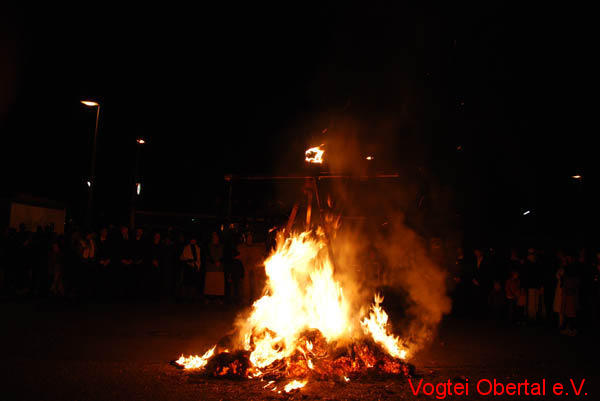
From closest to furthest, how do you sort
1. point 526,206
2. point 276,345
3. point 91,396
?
1. point 91,396
2. point 276,345
3. point 526,206

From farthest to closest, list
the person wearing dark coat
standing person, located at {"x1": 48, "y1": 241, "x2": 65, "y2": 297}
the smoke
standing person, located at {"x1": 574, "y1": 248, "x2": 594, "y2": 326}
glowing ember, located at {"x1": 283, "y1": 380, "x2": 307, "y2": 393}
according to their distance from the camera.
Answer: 1. standing person, located at {"x1": 48, "y1": 241, "x2": 65, "y2": 297}
2. the person wearing dark coat
3. the smoke
4. standing person, located at {"x1": 574, "y1": 248, "x2": 594, "y2": 326}
5. glowing ember, located at {"x1": 283, "y1": 380, "x2": 307, "y2": 393}

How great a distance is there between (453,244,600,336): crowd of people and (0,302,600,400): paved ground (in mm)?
940

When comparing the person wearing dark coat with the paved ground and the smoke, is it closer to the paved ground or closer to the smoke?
the paved ground

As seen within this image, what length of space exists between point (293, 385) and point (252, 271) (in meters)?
7.45

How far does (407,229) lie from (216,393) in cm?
761

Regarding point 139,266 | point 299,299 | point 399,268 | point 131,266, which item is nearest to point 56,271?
point 131,266

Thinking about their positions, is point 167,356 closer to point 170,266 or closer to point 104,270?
point 170,266

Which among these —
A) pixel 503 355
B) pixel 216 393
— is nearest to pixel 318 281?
pixel 216 393

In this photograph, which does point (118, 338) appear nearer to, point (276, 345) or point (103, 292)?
point (276, 345)

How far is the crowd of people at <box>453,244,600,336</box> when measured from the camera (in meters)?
11.2

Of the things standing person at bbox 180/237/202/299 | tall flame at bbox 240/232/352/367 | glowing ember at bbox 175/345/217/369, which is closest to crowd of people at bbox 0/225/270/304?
standing person at bbox 180/237/202/299

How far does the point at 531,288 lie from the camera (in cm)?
1230

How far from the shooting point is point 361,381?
20.6 ft

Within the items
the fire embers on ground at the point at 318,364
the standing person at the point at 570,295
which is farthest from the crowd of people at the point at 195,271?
the fire embers on ground at the point at 318,364
